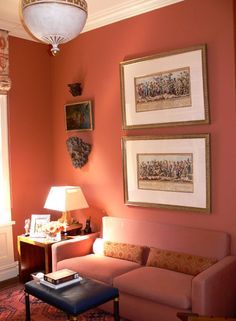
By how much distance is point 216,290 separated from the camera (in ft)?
8.76

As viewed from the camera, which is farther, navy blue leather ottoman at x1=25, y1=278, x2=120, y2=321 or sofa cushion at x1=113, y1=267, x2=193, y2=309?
sofa cushion at x1=113, y1=267, x2=193, y2=309

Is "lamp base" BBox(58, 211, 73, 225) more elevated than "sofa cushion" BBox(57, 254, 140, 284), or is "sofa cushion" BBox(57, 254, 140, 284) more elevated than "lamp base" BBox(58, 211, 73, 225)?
"lamp base" BBox(58, 211, 73, 225)

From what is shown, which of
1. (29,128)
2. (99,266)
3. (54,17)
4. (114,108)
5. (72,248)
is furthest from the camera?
(29,128)

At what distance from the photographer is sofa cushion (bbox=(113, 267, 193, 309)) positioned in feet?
8.81

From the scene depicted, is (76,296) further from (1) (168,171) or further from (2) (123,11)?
(2) (123,11)

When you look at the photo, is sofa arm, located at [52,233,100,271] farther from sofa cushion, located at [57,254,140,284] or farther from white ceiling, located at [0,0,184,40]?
white ceiling, located at [0,0,184,40]

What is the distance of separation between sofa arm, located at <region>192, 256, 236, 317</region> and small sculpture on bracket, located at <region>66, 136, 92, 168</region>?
2.02m

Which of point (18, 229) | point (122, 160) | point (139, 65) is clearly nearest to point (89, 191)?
point (122, 160)

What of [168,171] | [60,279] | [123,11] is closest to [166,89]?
[168,171]

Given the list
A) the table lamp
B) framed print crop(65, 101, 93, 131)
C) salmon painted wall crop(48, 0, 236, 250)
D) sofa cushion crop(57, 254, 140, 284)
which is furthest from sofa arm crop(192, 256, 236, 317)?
framed print crop(65, 101, 93, 131)

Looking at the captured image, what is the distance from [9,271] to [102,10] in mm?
3151

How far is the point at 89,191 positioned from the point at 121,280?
Result: 1483mm

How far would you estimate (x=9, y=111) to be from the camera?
168 inches

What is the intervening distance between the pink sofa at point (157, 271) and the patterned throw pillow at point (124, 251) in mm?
52
